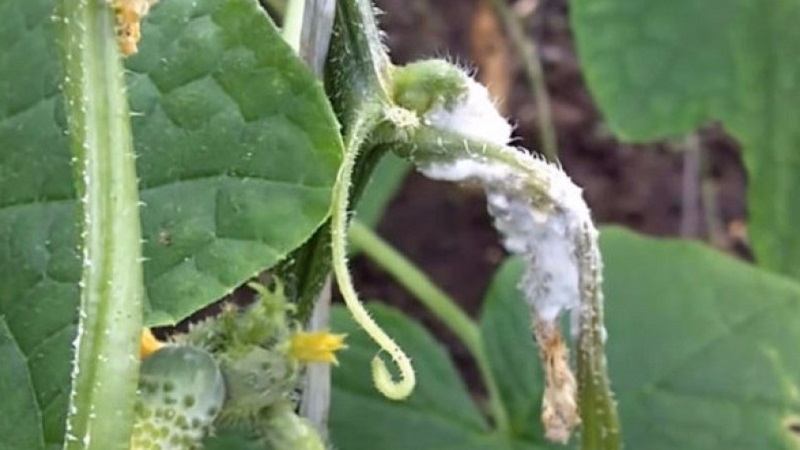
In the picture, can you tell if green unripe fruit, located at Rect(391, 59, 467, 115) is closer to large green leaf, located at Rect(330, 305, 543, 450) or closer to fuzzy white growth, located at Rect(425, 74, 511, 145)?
fuzzy white growth, located at Rect(425, 74, 511, 145)

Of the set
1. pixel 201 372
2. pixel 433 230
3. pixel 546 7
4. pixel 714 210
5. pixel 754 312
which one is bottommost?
pixel 201 372

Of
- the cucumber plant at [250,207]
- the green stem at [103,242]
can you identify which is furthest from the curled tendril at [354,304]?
the green stem at [103,242]

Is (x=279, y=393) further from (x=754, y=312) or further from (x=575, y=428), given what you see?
(x=754, y=312)

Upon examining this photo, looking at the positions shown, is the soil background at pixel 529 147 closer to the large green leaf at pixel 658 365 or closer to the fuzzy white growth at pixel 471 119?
the large green leaf at pixel 658 365

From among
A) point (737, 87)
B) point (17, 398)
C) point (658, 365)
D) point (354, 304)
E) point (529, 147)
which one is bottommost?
point (17, 398)

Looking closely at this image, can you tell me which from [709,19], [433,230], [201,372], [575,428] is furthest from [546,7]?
[201,372]

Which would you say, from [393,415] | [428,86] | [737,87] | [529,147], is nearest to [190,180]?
[428,86]

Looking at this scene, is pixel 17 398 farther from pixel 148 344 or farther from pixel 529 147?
pixel 529 147
